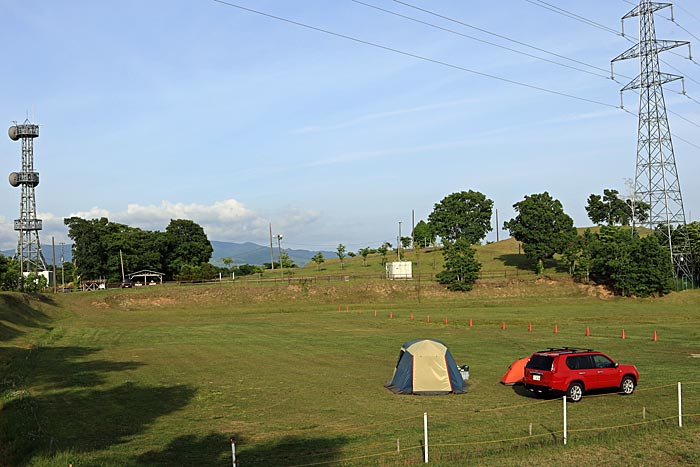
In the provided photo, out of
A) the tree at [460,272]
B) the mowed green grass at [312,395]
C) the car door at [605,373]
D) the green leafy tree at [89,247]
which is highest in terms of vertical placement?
the green leafy tree at [89,247]

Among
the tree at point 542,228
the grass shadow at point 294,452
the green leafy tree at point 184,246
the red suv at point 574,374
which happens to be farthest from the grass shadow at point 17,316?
the tree at point 542,228

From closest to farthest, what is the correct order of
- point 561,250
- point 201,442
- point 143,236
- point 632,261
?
point 201,442 < point 632,261 < point 561,250 < point 143,236

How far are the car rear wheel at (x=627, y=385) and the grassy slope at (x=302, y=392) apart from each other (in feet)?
1.71

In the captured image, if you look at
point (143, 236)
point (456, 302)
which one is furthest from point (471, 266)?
point (143, 236)

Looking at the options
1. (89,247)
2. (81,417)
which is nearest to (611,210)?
(89,247)

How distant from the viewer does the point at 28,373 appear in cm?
3431

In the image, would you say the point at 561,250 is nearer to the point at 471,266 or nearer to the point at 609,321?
the point at 471,266

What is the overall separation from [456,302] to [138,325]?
149ft

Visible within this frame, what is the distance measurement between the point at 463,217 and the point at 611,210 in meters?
43.2

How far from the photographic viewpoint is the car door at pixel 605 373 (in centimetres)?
2608

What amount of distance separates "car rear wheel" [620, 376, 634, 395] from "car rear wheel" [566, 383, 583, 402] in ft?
7.20

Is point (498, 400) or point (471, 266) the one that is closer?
point (498, 400)

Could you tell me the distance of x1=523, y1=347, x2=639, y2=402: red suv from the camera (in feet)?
83.0

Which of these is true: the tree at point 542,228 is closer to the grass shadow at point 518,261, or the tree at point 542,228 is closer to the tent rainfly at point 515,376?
the grass shadow at point 518,261
